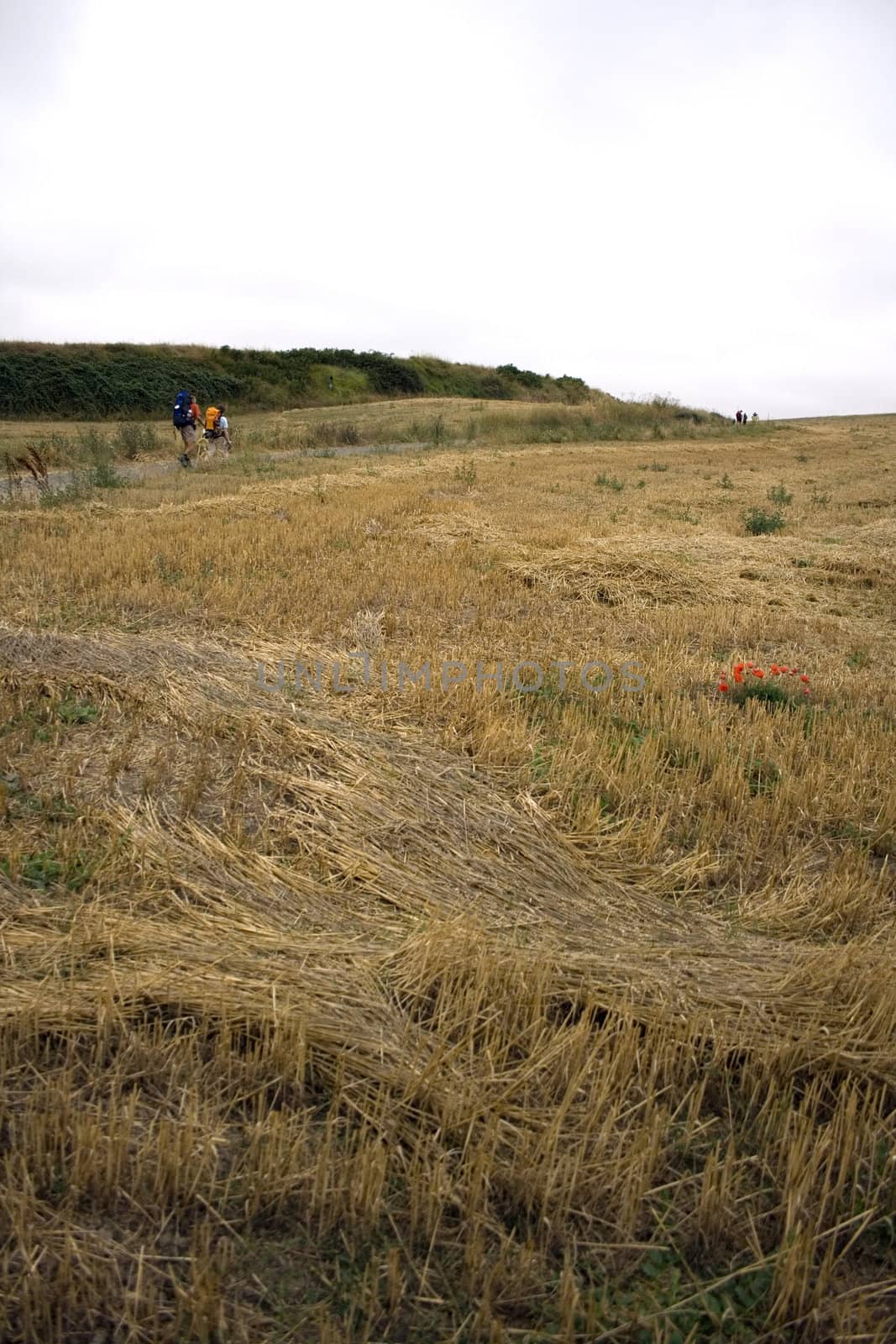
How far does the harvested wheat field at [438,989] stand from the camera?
1.83 metres

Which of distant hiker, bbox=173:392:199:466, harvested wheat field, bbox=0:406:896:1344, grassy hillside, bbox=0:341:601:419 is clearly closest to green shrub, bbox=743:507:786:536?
harvested wheat field, bbox=0:406:896:1344

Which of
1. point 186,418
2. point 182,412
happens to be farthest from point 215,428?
point 182,412

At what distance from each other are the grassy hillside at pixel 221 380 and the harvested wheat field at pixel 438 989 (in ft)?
123

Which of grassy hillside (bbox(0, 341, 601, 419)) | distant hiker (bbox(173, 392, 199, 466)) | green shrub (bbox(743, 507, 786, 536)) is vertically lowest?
green shrub (bbox(743, 507, 786, 536))

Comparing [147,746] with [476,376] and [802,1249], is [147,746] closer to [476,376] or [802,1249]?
[802,1249]

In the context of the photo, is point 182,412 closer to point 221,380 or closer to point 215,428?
point 215,428

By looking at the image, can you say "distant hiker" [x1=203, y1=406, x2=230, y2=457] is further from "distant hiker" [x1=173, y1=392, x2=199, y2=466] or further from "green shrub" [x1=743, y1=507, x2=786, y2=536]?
"green shrub" [x1=743, y1=507, x2=786, y2=536]

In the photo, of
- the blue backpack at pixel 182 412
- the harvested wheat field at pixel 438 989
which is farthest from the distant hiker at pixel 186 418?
the harvested wheat field at pixel 438 989

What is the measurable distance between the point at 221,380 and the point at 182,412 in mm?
26700

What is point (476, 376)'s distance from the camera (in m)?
62.9

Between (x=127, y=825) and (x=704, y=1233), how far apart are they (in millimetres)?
2556

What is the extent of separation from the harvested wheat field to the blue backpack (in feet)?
48.8

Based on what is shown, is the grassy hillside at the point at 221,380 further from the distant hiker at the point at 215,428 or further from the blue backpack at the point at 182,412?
the blue backpack at the point at 182,412

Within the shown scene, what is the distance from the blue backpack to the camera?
19828 mm
